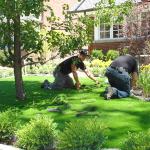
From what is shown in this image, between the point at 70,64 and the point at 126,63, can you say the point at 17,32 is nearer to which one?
the point at 70,64

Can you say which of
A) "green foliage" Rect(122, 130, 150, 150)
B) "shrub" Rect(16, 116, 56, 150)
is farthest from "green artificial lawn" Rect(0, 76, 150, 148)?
"green foliage" Rect(122, 130, 150, 150)

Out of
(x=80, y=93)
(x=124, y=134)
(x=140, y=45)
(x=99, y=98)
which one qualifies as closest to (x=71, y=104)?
(x=99, y=98)

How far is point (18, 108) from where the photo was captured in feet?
42.2

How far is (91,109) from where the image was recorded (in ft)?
39.9

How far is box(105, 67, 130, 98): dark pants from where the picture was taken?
13.6 metres

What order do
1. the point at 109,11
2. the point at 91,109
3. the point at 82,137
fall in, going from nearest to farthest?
1. the point at 82,137
2. the point at 91,109
3. the point at 109,11

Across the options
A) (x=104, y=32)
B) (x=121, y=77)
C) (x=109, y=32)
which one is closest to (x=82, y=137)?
(x=121, y=77)

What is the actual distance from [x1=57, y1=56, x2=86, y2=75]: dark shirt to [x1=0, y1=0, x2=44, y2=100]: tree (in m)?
1.67

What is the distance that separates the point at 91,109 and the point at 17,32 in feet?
11.5

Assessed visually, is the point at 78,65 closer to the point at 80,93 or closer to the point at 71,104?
the point at 80,93

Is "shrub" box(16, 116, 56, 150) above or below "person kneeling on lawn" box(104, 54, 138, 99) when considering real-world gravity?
below

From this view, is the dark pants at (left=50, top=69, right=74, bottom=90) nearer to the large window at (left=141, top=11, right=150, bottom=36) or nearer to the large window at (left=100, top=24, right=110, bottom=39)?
the large window at (left=141, top=11, right=150, bottom=36)

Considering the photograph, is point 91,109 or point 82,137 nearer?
point 82,137

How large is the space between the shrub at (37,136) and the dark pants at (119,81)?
560 centimetres
